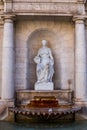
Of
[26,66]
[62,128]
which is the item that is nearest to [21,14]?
[26,66]

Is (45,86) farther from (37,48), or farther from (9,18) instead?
(9,18)

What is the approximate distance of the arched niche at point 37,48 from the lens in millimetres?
15719

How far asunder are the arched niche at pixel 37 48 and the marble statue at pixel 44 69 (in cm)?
57

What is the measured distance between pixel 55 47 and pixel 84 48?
187 centimetres

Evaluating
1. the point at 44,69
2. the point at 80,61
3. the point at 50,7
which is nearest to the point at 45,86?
the point at 44,69

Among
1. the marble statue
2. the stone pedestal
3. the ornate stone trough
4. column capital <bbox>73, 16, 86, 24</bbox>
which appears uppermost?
→ column capital <bbox>73, 16, 86, 24</bbox>

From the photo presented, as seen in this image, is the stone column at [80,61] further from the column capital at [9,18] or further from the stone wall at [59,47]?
the column capital at [9,18]

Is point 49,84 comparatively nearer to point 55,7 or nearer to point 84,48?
point 84,48

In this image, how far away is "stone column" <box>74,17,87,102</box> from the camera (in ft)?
47.5

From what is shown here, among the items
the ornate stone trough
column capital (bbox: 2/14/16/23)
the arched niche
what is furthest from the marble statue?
column capital (bbox: 2/14/16/23)

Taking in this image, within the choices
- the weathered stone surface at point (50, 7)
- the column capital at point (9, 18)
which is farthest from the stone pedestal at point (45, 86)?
the weathered stone surface at point (50, 7)

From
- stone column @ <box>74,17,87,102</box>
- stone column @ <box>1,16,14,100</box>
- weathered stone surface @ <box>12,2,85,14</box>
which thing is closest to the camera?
stone column @ <box>1,16,14,100</box>

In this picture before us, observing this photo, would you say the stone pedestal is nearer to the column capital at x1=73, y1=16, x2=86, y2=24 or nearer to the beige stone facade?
the beige stone facade

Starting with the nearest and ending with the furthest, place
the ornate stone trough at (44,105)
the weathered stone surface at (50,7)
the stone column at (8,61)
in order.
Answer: the ornate stone trough at (44,105) → the stone column at (8,61) → the weathered stone surface at (50,7)
